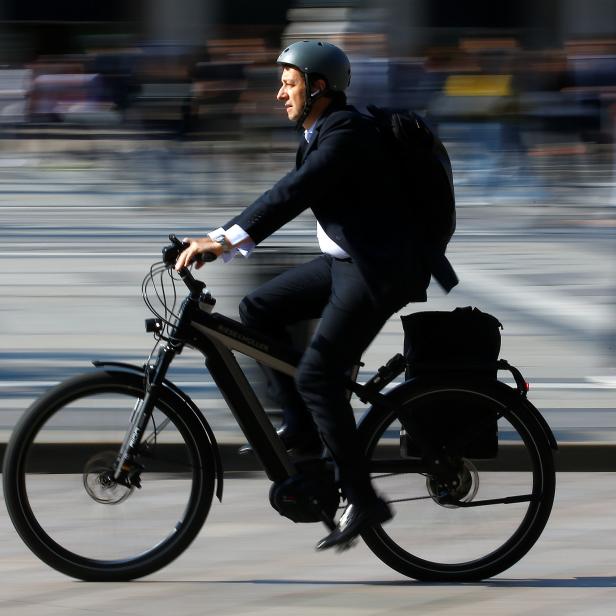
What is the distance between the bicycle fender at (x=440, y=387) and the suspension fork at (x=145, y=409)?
2.01 ft

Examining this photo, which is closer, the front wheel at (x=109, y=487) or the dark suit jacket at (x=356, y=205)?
the dark suit jacket at (x=356, y=205)

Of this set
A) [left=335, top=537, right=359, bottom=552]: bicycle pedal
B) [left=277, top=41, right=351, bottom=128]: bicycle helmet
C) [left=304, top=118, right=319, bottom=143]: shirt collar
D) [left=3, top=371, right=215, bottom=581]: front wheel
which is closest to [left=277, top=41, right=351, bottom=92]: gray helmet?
[left=277, top=41, right=351, bottom=128]: bicycle helmet

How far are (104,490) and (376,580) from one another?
34.6 inches

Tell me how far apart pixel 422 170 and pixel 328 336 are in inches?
21.7

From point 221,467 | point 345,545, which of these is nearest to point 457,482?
point 345,545

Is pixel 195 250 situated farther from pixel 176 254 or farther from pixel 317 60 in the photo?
Answer: pixel 317 60

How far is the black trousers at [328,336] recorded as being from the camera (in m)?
4.30

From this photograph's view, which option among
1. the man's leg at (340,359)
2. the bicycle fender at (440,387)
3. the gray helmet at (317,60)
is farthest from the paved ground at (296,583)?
the gray helmet at (317,60)

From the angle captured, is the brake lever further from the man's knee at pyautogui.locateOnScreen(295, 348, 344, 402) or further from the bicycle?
the man's knee at pyautogui.locateOnScreen(295, 348, 344, 402)

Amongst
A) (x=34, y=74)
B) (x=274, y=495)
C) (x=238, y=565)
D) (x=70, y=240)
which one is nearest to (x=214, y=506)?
(x=238, y=565)

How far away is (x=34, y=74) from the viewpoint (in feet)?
58.1

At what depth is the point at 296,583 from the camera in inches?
178

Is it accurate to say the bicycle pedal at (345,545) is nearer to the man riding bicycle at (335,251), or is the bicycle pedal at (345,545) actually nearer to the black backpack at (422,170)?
the man riding bicycle at (335,251)

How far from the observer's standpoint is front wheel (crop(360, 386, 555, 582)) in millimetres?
4504
